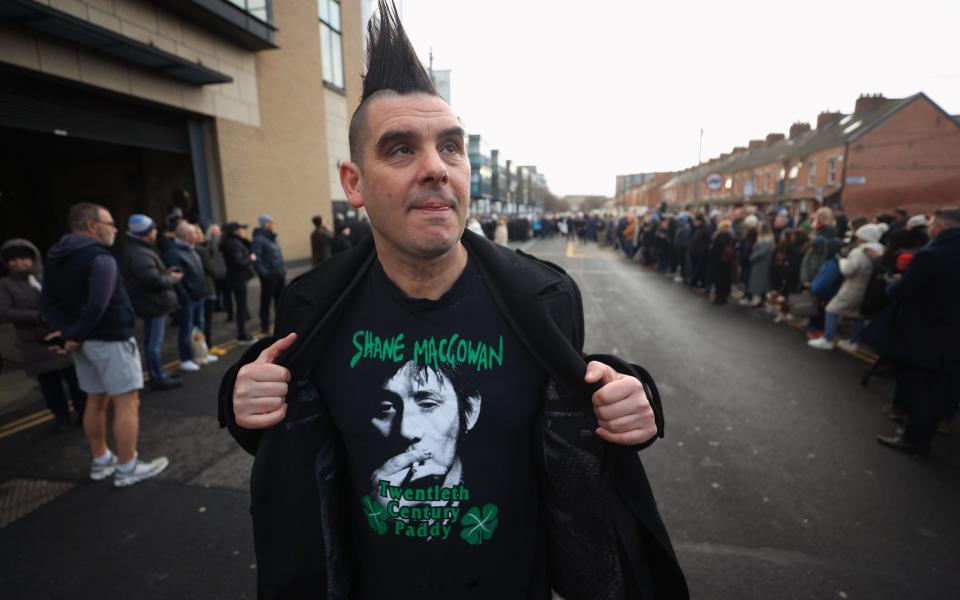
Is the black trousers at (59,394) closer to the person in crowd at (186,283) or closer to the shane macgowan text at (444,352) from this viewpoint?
the person in crowd at (186,283)

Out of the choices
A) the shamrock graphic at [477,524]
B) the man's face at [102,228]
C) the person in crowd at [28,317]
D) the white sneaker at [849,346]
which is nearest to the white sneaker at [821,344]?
the white sneaker at [849,346]

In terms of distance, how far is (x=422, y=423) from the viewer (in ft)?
4.42

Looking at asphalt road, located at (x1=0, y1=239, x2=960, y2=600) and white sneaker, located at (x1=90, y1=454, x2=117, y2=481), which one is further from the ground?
white sneaker, located at (x1=90, y1=454, x2=117, y2=481)

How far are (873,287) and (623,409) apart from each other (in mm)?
6489

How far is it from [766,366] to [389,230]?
6619 mm

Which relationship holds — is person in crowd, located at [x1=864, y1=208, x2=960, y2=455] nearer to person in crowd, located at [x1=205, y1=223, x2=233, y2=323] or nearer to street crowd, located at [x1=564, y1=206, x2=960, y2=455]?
street crowd, located at [x1=564, y1=206, x2=960, y2=455]

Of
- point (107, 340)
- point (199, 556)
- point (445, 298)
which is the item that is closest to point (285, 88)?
point (107, 340)

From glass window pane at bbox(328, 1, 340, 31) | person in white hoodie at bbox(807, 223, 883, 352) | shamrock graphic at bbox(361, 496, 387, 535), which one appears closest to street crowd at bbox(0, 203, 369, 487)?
shamrock graphic at bbox(361, 496, 387, 535)

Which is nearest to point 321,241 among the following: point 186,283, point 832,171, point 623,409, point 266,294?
point 266,294

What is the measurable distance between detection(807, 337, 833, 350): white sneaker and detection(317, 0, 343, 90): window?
55.1 ft

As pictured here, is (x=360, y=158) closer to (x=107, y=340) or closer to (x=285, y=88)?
(x=107, y=340)

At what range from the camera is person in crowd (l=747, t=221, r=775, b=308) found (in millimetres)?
9641

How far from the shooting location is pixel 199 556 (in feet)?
9.56

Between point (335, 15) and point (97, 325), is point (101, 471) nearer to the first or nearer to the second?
point (97, 325)
